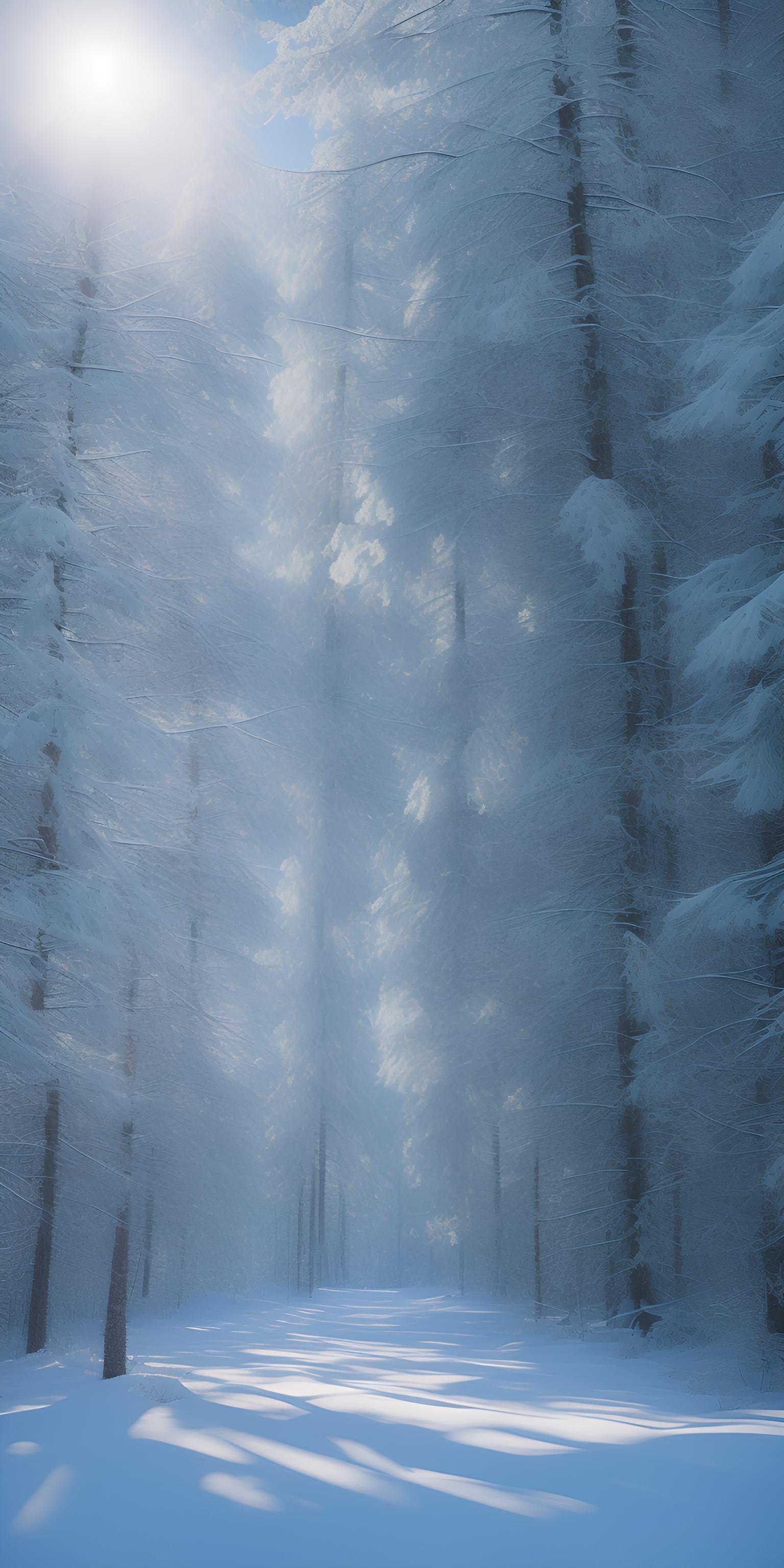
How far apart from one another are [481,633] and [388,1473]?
12016 millimetres

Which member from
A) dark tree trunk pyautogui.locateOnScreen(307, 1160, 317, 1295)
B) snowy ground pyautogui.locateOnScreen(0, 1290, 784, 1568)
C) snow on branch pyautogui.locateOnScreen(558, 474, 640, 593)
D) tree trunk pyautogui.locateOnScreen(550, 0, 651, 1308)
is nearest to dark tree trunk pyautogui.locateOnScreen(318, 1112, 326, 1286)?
dark tree trunk pyautogui.locateOnScreen(307, 1160, 317, 1295)

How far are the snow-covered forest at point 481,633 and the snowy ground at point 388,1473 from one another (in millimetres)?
1808

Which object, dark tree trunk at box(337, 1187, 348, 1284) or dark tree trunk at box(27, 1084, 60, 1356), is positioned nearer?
dark tree trunk at box(27, 1084, 60, 1356)

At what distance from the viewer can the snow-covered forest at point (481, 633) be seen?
21.6ft

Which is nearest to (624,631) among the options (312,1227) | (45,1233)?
(45,1233)

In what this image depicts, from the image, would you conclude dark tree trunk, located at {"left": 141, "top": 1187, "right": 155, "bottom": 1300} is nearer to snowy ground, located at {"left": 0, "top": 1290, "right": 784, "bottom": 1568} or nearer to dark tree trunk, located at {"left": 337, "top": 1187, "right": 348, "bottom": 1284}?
snowy ground, located at {"left": 0, "top": 1290, "right": 784, "bottom": 1568}

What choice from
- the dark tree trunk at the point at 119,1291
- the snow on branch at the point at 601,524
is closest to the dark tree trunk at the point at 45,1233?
the dark tree trunk at the point at 119,1291

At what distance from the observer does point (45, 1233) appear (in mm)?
7398

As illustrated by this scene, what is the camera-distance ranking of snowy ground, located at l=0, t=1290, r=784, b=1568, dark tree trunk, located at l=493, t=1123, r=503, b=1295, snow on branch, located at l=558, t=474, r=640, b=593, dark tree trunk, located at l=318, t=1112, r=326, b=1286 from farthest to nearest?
1. dark tree trunk, located at l=318, t=1112, r=326, b=1286
2. dark tree trunk, located at l=493, t=1123, r=503, b=1295
3. snow on branch, located at l=558, t=474, r=640, b=593
4. snowy ground, located at l=0, t=1290, r=784, b=1568

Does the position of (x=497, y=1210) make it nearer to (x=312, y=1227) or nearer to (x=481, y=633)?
(x=312, y=1227)

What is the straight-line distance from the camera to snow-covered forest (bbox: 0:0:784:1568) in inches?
260

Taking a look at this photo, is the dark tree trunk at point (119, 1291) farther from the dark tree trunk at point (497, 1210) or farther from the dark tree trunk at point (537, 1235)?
the dark tree trunk at point (497, 1210)

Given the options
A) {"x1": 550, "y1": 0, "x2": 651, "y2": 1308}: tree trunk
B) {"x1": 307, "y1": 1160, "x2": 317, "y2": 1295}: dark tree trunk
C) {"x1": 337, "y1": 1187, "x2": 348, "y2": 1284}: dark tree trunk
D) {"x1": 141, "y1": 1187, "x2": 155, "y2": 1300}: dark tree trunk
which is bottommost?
{"x1": 337, "y1": 1187, "x2": 348, "y2": 1284}: dark tree trunk

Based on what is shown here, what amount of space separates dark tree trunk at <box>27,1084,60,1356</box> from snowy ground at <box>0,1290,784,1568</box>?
1.26m
